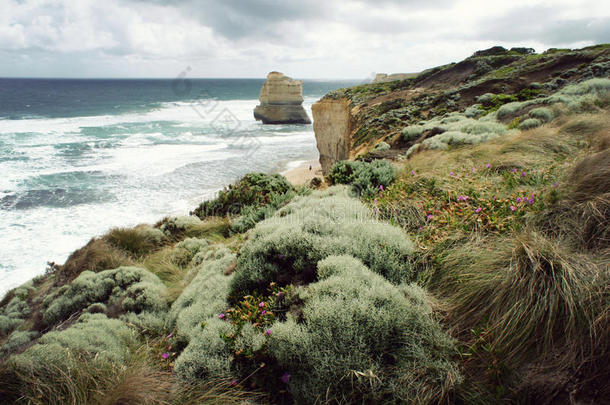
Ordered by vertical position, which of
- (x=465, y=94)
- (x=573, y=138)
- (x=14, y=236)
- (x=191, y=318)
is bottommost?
(x=14, y=236)

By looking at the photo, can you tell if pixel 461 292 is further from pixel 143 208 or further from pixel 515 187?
pixel 143 208

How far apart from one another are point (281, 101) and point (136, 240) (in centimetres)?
5436

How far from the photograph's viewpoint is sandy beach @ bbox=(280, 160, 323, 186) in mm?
23602

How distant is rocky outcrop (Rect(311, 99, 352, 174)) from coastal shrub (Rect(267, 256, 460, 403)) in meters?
17.0

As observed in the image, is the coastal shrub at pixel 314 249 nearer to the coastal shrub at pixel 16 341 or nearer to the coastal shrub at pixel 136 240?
the coastal shrub at pixel 16 341

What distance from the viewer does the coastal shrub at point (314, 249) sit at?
10.5 feet

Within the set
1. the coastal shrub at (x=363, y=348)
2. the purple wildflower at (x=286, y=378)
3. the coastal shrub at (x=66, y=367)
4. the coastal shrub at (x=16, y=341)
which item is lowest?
the coastal shrub at (x=16, y=341)

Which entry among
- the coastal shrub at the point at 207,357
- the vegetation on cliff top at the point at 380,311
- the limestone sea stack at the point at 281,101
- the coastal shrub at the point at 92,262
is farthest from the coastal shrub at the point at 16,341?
the limestone sea stack at the point at 281,101

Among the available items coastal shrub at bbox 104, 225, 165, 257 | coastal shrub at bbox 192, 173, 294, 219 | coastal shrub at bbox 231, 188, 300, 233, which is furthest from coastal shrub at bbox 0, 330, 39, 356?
coastal shrub at bbox 192, 173, 294, 219

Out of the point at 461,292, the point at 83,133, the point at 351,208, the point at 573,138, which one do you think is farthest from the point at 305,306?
the point at 83,133

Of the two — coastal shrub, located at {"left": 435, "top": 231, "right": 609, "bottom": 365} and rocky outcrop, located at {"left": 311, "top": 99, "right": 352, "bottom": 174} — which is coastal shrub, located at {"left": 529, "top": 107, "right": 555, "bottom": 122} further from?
rocky outcrop, located at {"left": 311, "top": 99, "right": 352, "bottom": 174}

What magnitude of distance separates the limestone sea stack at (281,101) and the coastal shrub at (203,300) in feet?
185

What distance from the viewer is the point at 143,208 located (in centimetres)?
1823

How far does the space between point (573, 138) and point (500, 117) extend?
525 centimetres
